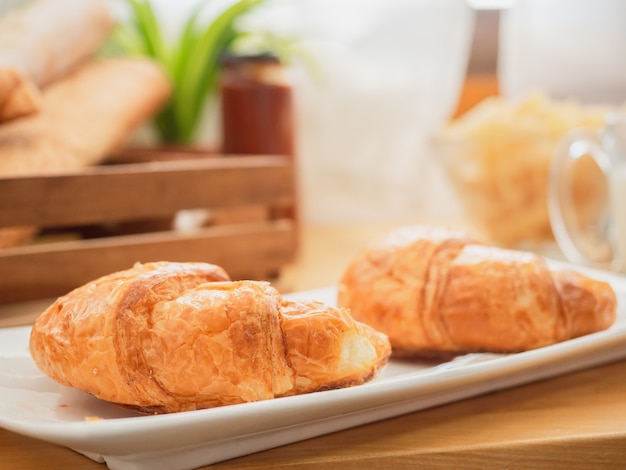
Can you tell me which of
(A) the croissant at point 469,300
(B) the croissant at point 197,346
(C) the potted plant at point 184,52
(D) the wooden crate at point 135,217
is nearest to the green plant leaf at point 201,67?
(C) the potted plant at point 184,52

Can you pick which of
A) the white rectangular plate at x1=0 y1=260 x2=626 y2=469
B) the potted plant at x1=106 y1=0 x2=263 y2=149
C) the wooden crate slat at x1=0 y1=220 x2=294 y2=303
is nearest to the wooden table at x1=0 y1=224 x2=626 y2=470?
the white rectangular plate at x1=0 y1=260 x2=626 y2=469

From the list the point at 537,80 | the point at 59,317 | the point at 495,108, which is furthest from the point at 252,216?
the point at 537,80

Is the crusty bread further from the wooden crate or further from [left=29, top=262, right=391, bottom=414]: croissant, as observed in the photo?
the wooden crate

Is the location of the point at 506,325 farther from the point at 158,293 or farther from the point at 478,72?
the point at 478,72

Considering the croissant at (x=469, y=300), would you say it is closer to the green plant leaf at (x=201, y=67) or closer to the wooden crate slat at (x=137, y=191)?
the wooden crate slat at (x=137, y=191)

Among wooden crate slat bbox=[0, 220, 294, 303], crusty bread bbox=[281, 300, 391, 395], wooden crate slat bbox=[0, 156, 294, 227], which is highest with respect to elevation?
crusty bread bbox=[281, 300, 391, 395]

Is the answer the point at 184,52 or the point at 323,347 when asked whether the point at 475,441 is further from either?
the point at 184,52

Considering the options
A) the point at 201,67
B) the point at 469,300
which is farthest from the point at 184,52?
the point at 469,300
